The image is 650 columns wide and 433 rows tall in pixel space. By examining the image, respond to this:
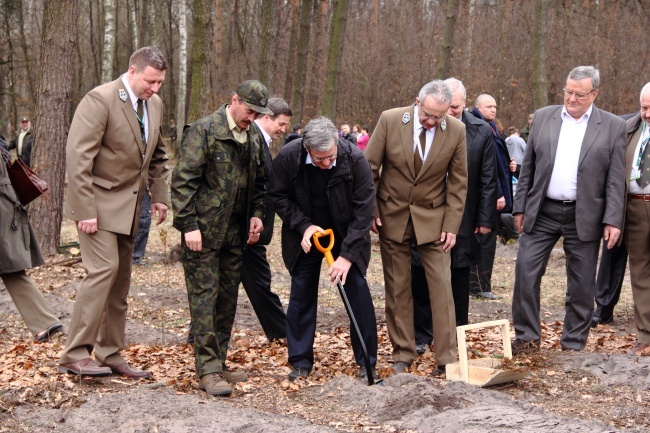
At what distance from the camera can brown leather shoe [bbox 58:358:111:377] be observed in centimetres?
598

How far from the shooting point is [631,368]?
643cm

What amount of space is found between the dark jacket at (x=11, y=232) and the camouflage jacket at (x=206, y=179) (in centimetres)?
213

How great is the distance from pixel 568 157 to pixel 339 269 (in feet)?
7.84

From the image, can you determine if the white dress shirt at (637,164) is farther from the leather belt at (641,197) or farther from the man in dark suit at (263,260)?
the man in dark suit at (263,260)

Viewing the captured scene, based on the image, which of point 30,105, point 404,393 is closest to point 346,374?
point 404,393

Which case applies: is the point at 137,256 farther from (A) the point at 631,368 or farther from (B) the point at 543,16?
(B) the point at 543,16

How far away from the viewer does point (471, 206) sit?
758 centimetres

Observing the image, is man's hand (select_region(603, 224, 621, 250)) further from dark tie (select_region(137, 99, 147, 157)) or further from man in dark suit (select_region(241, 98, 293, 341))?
dark tie (select_region(137, 99, 147, 157))

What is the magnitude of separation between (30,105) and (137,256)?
92.5ft

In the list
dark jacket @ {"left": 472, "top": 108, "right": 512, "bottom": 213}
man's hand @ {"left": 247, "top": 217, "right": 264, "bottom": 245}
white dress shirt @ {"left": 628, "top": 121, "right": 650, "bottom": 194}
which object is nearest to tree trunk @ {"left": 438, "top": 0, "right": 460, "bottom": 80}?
dark jacket @ {"left": 472, "top": 108, "right": 512, "bottom": 213}

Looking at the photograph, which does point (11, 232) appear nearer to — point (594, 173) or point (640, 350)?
point (594, 173)

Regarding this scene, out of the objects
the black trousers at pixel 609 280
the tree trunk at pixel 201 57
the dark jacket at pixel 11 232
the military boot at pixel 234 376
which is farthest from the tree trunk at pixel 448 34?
the military boot at pixel 234 376

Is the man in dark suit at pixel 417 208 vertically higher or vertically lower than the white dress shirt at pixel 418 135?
lower

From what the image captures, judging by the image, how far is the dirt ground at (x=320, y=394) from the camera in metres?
5.18
